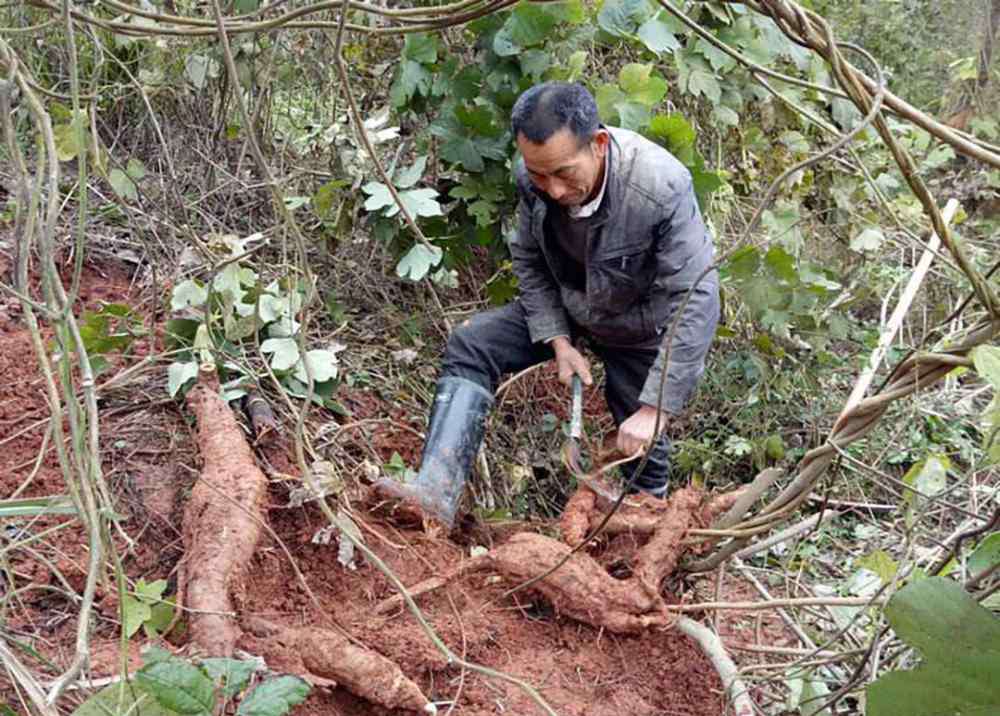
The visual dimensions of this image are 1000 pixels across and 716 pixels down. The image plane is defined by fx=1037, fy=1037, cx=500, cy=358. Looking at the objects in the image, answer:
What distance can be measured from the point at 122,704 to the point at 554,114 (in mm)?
1919

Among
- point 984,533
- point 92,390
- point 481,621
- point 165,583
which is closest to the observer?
point 92,390

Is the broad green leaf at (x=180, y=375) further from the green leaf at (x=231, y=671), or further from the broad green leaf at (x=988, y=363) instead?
the broad green leaf at (x=988, y=363)

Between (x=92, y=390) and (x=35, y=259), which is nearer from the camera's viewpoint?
(x=92, y=390)

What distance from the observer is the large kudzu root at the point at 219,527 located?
7.86 feet

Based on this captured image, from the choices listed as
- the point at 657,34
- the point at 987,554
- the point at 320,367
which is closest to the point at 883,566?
the point at 987,554

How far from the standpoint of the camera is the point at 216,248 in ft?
11.6

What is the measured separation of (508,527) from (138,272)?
2040 millimetres

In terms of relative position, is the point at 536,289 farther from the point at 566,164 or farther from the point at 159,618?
the point at 159,618

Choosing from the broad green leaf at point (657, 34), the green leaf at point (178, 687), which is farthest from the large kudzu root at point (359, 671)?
the broad green leaf at point (657, 34)

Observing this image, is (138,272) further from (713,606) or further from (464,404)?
(713,606)

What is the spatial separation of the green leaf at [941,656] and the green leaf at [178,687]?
1.09 meters

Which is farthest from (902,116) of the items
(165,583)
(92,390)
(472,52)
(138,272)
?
(138,272)

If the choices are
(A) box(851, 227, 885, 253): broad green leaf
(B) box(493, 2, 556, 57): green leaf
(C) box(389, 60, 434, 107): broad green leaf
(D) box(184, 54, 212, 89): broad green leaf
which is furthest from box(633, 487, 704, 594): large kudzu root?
(D) box(184, 54, 212, 89): broad green leaf

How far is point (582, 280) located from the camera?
359 cm
